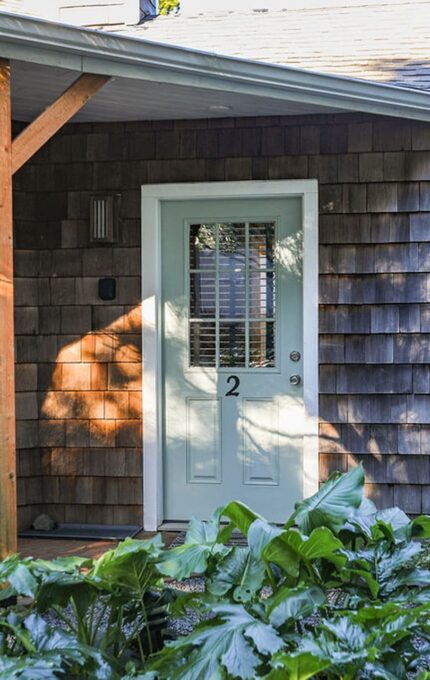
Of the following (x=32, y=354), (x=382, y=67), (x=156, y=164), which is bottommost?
(x=32, y=354)

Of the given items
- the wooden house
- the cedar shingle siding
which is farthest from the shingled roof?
the cedar shingle siding

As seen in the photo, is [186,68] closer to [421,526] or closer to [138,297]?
[138,297]

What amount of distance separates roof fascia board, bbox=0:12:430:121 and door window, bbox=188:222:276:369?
95 centimetres

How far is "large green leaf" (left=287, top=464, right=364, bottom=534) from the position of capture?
2.40 metres

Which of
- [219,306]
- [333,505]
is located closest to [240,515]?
[333,505]

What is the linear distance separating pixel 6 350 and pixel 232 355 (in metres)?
1.60

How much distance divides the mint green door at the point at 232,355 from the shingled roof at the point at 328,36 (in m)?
0.96

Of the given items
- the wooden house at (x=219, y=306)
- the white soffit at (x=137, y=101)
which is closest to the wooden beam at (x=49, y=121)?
the white soffit at (x=137, y=101)

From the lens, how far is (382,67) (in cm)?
448

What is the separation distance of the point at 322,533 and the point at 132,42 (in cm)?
207

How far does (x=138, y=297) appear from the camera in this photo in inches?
170

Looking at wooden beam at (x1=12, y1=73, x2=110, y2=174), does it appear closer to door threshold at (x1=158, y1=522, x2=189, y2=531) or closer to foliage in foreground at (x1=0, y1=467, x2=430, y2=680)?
foliage in foreground at (x1=0, y1=467, x2=430, y2=680)

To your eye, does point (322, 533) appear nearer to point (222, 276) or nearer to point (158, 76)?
point (158, 76)

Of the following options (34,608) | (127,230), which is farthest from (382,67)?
(34,608)
